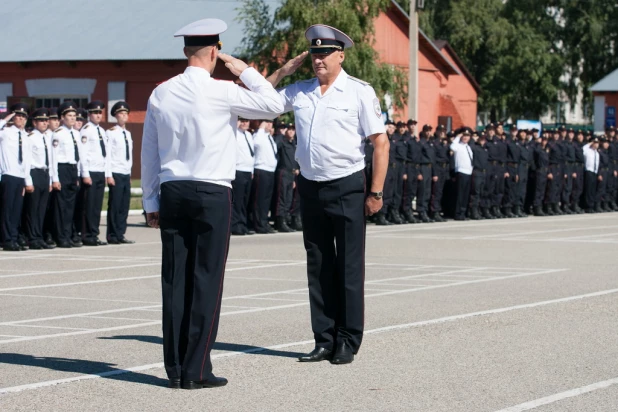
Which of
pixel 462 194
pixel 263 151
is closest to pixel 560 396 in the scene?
pixel 263 151

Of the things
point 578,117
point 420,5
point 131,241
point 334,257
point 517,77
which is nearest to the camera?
point 334,257

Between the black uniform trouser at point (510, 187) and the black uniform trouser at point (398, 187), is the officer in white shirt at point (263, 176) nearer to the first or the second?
the black uniform trouser at point (398, 187)

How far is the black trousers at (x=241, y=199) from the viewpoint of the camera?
21.2 metres

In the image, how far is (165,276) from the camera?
7.39 m

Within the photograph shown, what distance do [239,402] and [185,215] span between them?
46.9 inches

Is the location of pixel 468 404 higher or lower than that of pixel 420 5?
lower

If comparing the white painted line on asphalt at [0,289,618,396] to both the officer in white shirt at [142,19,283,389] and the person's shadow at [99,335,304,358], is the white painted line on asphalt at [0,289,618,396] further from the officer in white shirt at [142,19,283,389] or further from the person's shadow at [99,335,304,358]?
the officer in white shirt at [142,19,283,389]

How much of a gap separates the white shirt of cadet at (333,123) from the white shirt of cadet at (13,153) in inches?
391

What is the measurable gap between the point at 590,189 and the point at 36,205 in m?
17.8

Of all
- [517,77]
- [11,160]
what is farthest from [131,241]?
[517,77]

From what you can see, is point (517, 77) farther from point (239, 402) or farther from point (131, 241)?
A: point (239, 402)

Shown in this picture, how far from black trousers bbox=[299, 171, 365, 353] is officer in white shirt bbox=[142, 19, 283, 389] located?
1.07 meters

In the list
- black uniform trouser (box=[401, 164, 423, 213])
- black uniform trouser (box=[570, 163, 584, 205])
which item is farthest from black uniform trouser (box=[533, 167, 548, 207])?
black uniform trouser (box=[401, 164, 423, 213])

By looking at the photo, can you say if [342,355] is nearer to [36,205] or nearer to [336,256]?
[336,256]
